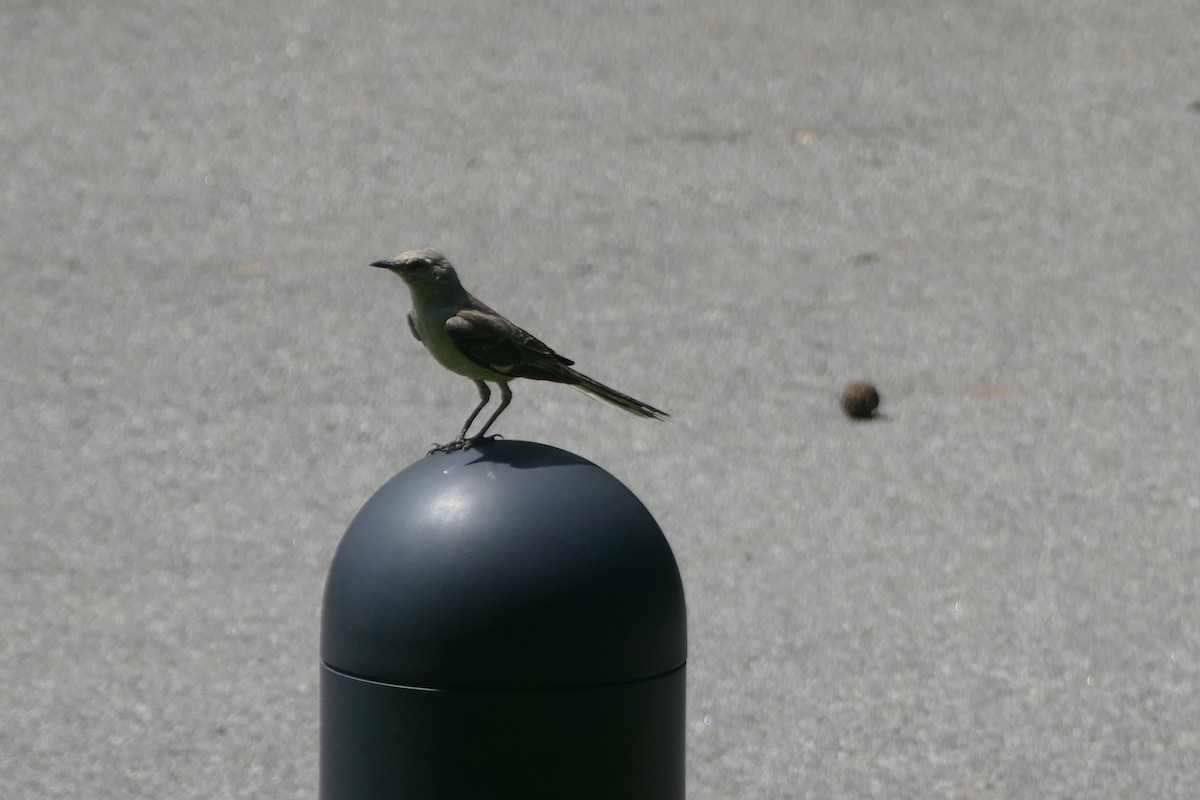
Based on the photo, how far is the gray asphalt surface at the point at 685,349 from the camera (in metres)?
5.91

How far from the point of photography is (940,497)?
7.25 m

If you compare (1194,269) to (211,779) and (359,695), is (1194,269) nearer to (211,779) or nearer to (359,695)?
(211,779)

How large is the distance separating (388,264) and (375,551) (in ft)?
3.06

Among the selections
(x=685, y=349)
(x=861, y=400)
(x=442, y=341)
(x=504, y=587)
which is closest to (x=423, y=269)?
(x=442, y=341)

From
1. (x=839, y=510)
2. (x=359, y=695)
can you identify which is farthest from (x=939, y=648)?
(x=359, y=695)

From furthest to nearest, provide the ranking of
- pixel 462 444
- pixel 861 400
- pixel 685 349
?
pixel 685 349, pixel 861 400, pixel 462 444

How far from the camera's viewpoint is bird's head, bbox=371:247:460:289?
4.20 meters

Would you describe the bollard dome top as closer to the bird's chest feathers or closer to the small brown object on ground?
the bird's chest feathers

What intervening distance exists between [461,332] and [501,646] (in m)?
1.07

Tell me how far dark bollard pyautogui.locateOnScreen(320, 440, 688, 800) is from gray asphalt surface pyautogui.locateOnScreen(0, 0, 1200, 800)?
1922 millimetres

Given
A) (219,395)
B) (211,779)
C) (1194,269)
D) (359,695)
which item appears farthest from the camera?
(1194,269)

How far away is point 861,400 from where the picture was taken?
7828 millimetres

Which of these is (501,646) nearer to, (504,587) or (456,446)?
(504,587)

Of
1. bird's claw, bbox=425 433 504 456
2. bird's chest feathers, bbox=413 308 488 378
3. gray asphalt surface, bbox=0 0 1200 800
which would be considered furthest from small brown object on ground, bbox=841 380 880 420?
bird's claw, bbox=425 433 504 456
